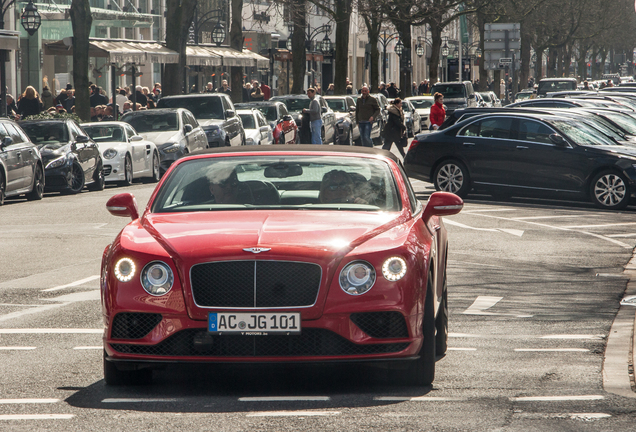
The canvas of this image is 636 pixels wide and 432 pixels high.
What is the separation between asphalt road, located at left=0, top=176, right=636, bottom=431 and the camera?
220 inches

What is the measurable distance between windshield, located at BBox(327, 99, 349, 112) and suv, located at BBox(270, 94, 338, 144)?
173 cm

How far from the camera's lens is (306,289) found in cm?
594

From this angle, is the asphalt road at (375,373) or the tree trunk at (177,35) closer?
the asphalt road at (375,373)

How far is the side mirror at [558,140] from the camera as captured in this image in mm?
19734

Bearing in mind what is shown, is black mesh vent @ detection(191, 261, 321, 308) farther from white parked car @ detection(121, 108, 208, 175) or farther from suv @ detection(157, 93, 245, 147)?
suv @ detection(157, 93, 245, 147)

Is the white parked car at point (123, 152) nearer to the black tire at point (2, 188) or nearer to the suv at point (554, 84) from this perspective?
the black tire at point (2, 188)

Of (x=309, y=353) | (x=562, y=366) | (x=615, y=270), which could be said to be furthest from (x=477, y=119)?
(x=309, y=353)

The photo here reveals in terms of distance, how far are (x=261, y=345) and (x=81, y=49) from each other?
24.8 meters

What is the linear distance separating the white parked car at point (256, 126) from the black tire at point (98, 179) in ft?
28.1

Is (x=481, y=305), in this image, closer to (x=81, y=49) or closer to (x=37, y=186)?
(x=37, y=186)

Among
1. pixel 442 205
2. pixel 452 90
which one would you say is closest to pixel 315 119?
pixel 452 90

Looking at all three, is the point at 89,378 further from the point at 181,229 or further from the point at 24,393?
the point at 181,229

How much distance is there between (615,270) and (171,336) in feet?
24.4

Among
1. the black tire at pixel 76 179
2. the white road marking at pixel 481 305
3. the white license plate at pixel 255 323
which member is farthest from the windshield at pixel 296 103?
the white license plate at pixel 255 323
